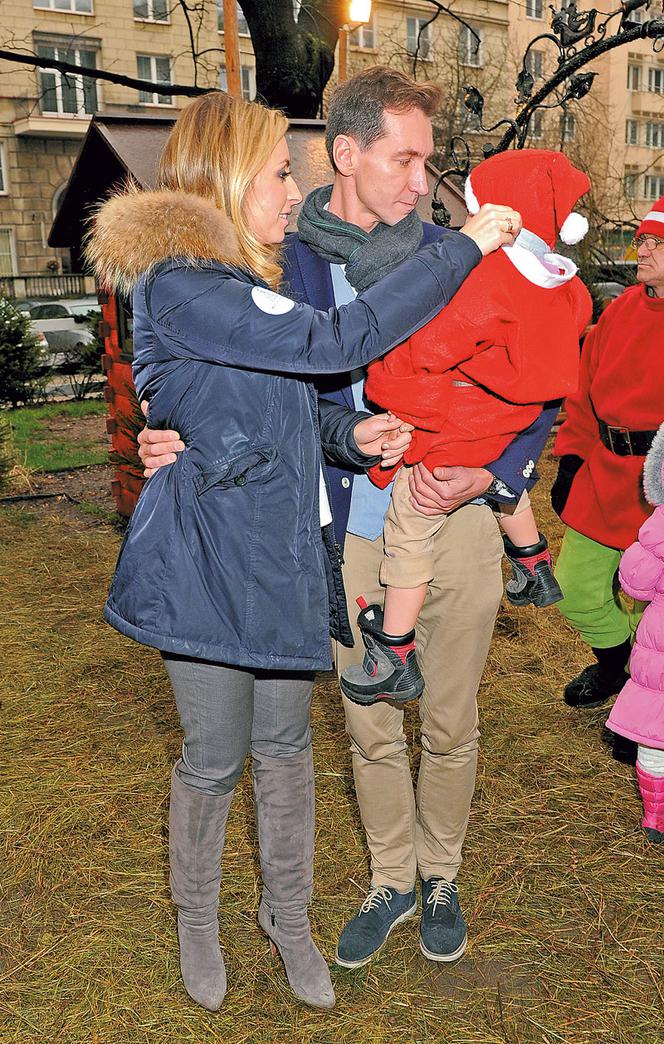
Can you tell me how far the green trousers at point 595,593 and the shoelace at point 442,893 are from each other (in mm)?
1616

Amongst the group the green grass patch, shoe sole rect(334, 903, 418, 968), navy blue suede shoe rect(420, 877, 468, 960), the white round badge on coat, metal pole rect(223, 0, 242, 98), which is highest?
metal pole rect(223, 0, 242, 98)

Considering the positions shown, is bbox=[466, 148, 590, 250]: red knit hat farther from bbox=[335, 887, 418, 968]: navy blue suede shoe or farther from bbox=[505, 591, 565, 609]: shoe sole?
bbox=[335, 887, 418, 968]: navy blue suede shoe

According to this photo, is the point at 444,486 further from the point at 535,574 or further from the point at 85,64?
the point at 85,64

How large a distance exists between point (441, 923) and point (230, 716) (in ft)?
3.39

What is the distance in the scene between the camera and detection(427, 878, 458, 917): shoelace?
2914mm

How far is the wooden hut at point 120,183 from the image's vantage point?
599cm

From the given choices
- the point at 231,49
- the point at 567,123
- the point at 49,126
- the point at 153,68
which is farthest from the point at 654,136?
the point at 231,49

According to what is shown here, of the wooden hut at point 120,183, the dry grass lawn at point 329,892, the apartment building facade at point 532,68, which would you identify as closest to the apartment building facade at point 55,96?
the apartment building facade at point 532,68

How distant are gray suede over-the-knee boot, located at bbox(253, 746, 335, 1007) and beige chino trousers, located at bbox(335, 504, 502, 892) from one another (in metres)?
0.25

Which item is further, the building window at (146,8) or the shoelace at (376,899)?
the building window at (146,8)

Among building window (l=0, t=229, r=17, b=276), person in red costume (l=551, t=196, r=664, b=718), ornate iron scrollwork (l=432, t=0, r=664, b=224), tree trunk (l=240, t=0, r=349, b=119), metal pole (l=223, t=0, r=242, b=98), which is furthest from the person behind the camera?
building window (l=0, t=229, r=17, b=276)

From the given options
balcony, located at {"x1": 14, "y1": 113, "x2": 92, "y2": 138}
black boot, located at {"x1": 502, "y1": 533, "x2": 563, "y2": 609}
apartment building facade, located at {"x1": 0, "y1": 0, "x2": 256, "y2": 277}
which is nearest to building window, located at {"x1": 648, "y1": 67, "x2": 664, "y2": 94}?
apartment building facade, located at {"x1": 0, "y1": 0, "x2": 256, "y2": 277}

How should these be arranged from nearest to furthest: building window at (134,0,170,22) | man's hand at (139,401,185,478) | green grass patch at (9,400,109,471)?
man's hand at (139,401,185,478) → green grass patch at (9,400,109,471) → building window at (134,0,170,22)

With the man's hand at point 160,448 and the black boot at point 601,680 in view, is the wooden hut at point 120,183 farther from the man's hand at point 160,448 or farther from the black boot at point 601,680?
the man's hand at point 160,448
